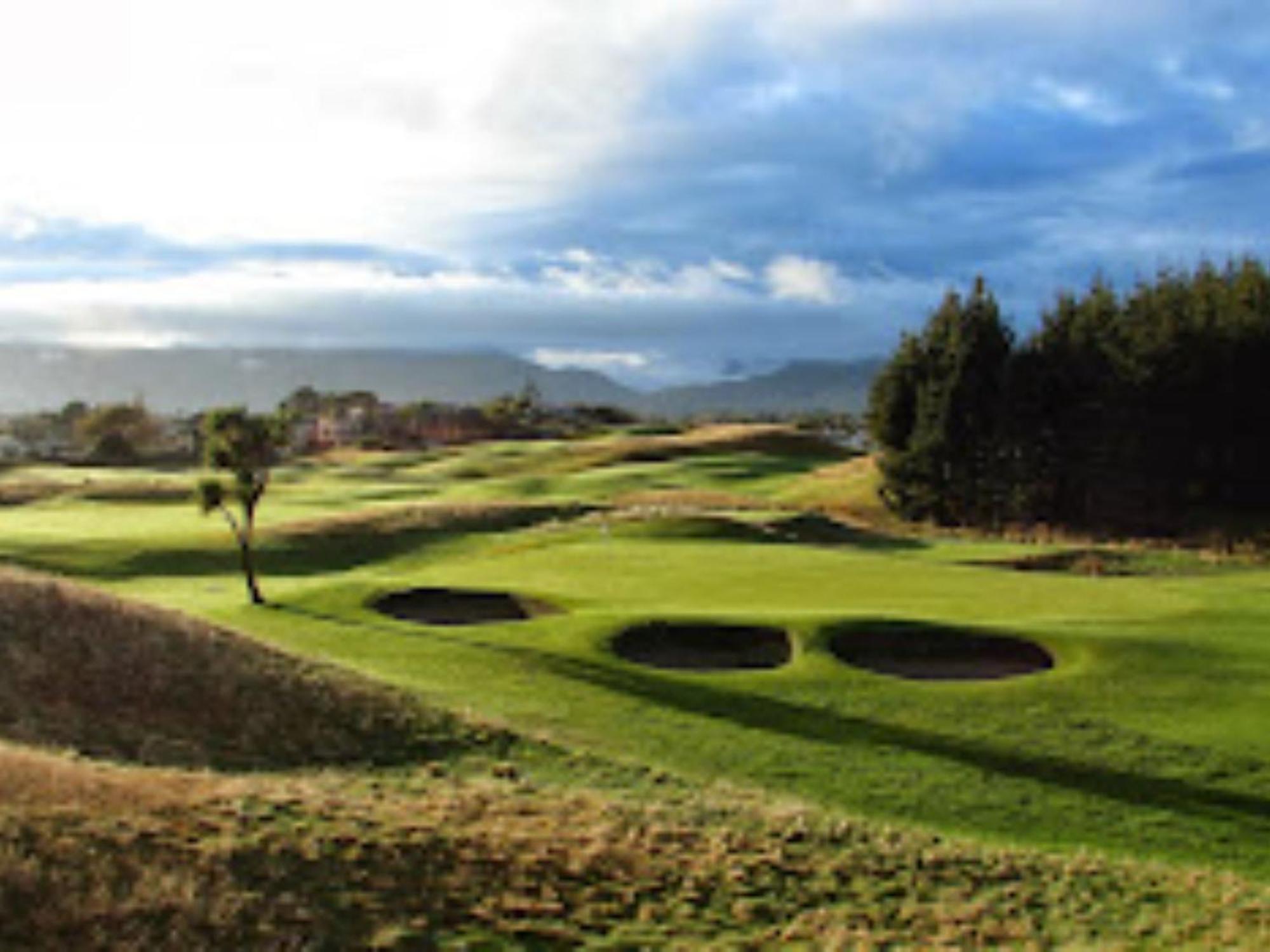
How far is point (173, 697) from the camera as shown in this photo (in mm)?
14789

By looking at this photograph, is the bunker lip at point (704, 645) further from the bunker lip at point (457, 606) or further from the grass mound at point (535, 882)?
the grass mound at point (535, 882)

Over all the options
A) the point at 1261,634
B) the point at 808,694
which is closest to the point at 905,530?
the point at 1261,634

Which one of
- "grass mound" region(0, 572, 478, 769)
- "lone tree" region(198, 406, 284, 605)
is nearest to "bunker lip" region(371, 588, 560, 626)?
"lone tree" region(198, 406, 284, 605)

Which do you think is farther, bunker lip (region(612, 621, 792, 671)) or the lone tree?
the lone tree

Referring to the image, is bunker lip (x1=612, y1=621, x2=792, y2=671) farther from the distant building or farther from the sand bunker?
the distant building

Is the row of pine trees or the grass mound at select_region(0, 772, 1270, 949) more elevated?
the row of pine trees

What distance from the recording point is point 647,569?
3009 cm

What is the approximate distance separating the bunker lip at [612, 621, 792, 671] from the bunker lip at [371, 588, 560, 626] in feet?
14.5

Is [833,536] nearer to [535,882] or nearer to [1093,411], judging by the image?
[1093,411]

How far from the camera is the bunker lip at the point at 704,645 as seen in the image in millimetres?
21219

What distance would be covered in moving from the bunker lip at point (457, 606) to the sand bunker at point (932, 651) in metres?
7.77

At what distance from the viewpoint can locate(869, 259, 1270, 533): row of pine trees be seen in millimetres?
51531

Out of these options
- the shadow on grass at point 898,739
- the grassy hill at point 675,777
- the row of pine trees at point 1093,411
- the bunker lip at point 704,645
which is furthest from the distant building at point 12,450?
the shadow on grass at point 898,739

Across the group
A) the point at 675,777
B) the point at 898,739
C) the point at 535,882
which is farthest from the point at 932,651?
the point at 535,882
